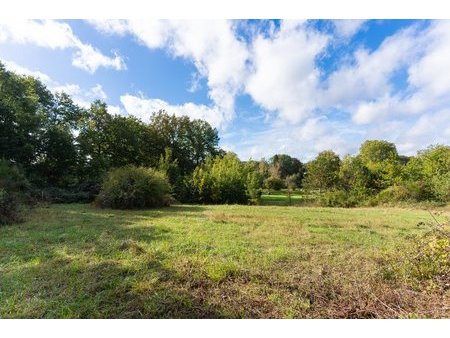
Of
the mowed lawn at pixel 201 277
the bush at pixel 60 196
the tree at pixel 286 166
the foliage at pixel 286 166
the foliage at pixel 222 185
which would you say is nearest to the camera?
the mowed lawn at pixel 201 277

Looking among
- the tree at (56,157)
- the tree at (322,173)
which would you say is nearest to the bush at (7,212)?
the tree at (56,157)

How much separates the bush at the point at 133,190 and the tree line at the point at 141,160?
2562 mm

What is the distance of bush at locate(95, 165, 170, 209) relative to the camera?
11828 millimetres

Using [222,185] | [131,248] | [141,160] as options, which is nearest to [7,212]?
[131,248]

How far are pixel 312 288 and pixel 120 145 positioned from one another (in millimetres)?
21410

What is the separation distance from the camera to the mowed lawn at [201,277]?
9.32ft

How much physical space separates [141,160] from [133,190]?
12130 mm

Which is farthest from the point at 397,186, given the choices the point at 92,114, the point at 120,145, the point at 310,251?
the point at 92,114

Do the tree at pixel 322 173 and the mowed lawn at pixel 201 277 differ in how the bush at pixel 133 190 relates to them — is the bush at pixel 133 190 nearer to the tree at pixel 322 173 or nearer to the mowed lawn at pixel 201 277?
the mowed lawn at pixel 201 277

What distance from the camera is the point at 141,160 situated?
2352cm

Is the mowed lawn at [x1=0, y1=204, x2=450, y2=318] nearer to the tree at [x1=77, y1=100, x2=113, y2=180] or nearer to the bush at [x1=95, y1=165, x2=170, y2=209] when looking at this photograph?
the bush at [x1=95, y1=165, x2=170, y2=209]

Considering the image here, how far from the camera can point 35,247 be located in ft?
16.4

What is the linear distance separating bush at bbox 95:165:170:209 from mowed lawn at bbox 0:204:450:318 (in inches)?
222

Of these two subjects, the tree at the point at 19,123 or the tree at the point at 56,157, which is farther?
the tree at the point at 56,157
